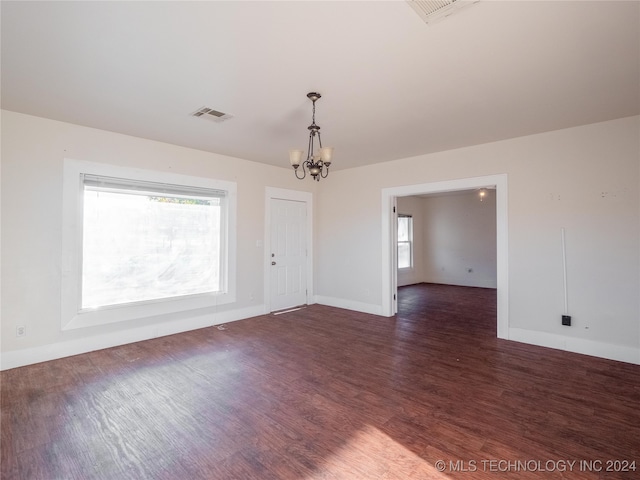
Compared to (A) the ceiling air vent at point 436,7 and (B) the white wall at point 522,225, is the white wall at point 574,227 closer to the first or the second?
(B) the white wall at point 522,225

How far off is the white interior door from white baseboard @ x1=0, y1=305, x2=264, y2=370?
736 millimetres

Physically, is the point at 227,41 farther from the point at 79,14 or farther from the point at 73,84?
the point at 73,84

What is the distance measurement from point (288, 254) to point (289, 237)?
0.33 metres

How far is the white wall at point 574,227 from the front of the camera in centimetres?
332

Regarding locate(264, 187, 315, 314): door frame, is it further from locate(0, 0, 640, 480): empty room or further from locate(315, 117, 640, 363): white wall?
locate(315, 117, 640, 363): white wall

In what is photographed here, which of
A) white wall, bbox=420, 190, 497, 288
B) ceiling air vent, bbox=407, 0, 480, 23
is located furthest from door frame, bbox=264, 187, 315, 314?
white wall, bbox=420, 190, 497, 288

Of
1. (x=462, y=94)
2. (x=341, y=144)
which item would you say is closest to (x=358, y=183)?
(x=341, y=144)

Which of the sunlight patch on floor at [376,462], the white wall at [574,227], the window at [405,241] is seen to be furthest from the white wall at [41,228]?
the window at [405,241]

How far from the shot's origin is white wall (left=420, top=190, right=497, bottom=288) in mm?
8383

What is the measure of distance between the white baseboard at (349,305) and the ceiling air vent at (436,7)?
4408 millimetres

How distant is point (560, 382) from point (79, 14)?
15.6 ft

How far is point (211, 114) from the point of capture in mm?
3262

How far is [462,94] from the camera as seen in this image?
281cm

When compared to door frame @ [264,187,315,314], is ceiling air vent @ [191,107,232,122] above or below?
above
